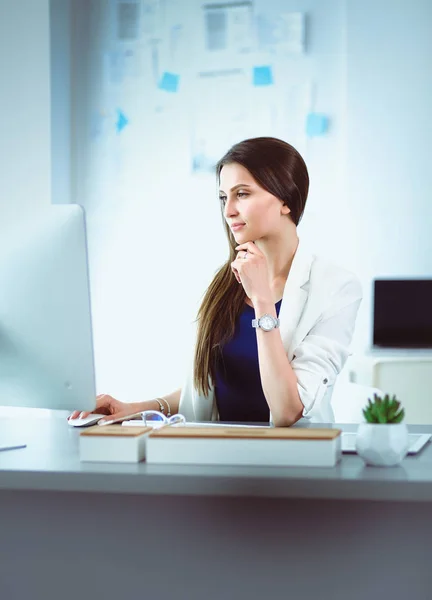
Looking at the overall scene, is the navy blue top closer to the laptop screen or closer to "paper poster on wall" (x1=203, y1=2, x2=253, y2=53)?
the laptop screen

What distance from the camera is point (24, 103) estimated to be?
140 inches

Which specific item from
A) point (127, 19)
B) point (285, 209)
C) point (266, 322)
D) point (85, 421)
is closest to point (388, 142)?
point (127, 19)

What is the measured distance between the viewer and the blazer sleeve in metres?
1.69

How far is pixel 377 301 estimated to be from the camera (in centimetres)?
338

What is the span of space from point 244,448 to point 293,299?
2.84 ft

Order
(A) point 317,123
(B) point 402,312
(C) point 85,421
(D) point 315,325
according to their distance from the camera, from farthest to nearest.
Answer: (A) point 317,123
(B) point 402,312
(D) point 315,325
(C) point 85,421

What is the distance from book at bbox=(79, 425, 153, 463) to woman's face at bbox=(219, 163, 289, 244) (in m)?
0.90

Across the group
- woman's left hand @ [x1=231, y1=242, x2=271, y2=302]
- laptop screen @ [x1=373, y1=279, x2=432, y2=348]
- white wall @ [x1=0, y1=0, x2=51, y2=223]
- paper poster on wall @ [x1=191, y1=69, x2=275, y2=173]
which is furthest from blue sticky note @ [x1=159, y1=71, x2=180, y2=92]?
woman's left hand @ [x1=231, y1=242, x2=271, y2=302]

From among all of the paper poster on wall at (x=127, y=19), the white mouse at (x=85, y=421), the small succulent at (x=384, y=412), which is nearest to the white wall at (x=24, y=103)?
the paper poster on wall at (x=127, y=19)

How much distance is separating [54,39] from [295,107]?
1.23 metres

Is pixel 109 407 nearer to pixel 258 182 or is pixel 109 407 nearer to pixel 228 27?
pixel 258 182

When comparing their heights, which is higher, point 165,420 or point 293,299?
point 293,299

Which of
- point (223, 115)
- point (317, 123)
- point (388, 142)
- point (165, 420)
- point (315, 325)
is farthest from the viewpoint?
point (223, 115)

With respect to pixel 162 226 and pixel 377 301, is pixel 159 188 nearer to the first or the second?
pixel 162 226
